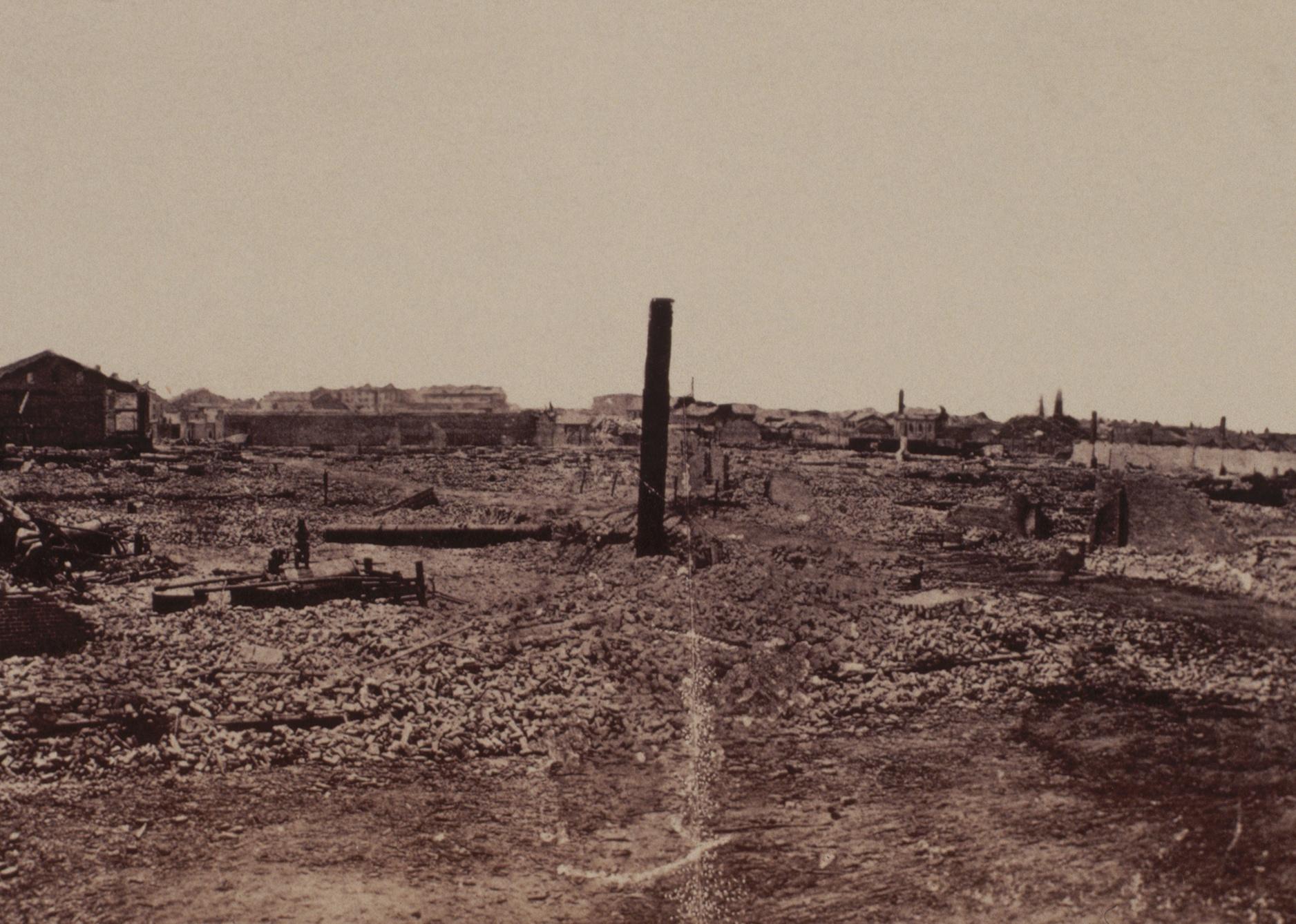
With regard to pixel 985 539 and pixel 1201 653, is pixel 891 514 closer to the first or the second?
pixel 985 539

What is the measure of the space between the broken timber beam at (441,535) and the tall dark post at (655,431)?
430 cm

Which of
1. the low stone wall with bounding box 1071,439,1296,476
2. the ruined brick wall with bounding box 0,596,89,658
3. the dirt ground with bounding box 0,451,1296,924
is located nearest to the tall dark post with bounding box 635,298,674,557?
the dirt ground with bounding box 0,451,1296,924

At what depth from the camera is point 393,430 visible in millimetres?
45781

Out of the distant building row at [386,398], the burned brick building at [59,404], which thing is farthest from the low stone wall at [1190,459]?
the burned brick building at [59,404]

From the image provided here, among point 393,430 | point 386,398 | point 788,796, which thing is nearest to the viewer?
point 788,796

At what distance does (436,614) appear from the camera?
10.6 metres

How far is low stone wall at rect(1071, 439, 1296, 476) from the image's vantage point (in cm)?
2453

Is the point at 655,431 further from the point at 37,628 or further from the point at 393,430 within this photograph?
the point at 393,430

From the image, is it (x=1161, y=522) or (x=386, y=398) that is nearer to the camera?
(x=1161, y=522)

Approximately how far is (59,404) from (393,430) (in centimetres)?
1669

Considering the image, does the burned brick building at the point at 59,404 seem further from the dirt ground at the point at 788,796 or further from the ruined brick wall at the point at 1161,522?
the ruined brick wall at the point at 1161,522

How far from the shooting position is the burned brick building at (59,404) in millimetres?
30219

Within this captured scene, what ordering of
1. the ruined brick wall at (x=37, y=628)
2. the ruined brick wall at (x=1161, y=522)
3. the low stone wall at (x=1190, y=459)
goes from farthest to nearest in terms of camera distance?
the low stone wall at (x=1190, y=459), the ruined brick wall at (x=1161, y=522), the ruined brick wall at (x=37, y=628)

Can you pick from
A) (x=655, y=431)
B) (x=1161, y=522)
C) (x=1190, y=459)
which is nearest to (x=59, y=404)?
(x=655, y=431)
